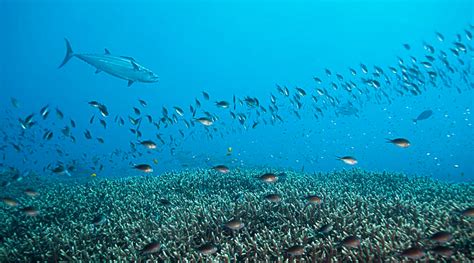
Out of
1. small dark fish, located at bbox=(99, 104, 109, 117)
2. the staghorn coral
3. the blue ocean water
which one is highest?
the blue ocean water

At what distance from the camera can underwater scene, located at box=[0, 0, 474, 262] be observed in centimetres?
605

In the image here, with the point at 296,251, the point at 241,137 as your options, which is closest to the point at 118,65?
the point at 296,251

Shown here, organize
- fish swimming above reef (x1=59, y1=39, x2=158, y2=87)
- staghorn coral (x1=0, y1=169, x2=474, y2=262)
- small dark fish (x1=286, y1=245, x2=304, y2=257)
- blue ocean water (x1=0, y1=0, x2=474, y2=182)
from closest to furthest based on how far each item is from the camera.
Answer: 1. small dark fish (x1=286, y1=245, x2=304, y2=257)
2. staghorn coral (x1=0, y1=169, x2=474, y2=262)
3. fish swimming above reef (x1=59, y1=39, x2=158, y2=87)
4. blue ocean water (x1=0, y1=0, x2=474, y2=182)

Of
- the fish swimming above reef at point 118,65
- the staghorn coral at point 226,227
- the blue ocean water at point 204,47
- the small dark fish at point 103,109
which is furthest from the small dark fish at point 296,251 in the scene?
the blue ocean water at point 204,47

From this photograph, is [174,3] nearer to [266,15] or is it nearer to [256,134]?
[266,15]

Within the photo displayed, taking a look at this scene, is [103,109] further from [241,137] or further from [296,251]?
[241,137]

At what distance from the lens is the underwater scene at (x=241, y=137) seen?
6051 millimetres

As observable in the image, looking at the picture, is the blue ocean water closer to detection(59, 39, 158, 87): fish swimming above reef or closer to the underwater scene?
the underwater scene

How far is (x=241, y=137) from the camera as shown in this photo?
294 feet

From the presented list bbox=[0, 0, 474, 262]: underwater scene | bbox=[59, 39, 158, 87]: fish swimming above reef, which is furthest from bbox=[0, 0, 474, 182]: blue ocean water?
bbox=[59, 39, 158, 87]: fish swimming above reef

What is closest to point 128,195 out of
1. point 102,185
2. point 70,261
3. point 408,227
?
point 102,185

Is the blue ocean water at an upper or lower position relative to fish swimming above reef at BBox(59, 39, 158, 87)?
upper

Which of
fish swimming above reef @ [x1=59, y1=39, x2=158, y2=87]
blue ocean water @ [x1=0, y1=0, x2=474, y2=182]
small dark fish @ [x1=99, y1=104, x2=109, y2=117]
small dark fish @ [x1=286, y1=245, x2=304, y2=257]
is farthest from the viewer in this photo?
blue ocean water @ [x1=0, y1=0, x2=474, y2=182]

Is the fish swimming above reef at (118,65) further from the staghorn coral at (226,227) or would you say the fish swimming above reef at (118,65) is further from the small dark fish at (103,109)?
the staghorn coral at (226,227)
